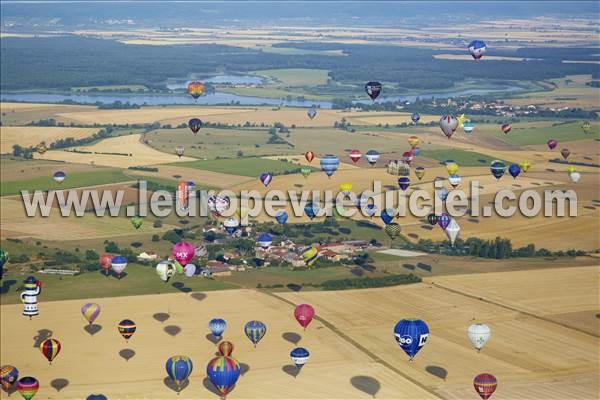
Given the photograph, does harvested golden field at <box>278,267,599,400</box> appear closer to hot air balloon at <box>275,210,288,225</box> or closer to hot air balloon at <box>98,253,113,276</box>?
hot air balloon at <box>98,253,113,276</box>

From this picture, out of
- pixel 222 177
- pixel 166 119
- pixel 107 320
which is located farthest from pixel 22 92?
pixel 107 320

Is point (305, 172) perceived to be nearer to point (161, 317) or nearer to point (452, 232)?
point (452, 232)

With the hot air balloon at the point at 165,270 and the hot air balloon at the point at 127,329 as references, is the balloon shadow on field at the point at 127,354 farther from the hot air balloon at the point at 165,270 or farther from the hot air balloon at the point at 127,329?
the hot air balloon at the point at 165,270

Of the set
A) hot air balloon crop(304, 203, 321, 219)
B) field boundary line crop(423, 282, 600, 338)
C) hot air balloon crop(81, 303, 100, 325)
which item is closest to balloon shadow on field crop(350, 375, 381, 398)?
field boundary line crop(423, 282, 600, 338)

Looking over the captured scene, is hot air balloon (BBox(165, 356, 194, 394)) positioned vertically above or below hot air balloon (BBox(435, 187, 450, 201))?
below

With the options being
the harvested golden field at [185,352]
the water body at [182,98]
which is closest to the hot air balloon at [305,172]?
the harvested golden field at [185,352]

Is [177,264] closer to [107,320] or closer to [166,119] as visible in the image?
[107,320]

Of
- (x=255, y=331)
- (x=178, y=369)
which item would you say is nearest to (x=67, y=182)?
(x=255, y=331)
